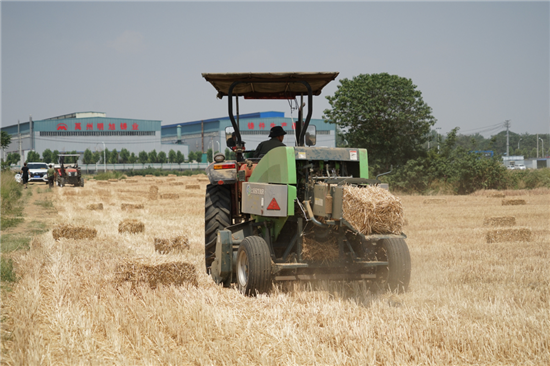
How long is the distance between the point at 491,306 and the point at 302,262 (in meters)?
2.03

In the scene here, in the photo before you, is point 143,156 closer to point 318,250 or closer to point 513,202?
point 513,202

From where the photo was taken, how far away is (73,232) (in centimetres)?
1165

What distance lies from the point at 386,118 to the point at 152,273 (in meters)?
24.4

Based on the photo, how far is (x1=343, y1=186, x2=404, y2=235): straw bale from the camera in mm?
5621

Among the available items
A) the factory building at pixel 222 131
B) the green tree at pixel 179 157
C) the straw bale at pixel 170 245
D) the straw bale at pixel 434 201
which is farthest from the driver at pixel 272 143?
the green tree at pixel 179 157

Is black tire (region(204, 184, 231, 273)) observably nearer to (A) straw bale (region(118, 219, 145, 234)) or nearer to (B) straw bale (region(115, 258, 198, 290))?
(B) straw bale (region(115, 258, 198, 290))

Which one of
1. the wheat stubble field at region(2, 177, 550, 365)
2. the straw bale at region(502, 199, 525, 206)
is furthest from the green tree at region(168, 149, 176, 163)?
the wheat stubble field at region(2, 177, 550, 365)

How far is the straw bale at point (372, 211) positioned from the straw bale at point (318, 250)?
889mm

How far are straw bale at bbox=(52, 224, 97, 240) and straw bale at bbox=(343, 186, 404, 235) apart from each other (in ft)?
24.9

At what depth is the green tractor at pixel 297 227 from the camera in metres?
6.25

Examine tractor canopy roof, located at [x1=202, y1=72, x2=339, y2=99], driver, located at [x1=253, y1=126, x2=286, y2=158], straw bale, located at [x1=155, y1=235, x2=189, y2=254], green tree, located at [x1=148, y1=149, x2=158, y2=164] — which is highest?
green tree, located at [x1=148, y1=149, x2=158, y2=164]

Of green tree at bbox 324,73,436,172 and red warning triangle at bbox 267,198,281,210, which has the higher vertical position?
green tree at bbox 324,73,436,172

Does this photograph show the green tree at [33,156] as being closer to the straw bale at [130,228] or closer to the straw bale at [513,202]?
the straw bale at [513,202]

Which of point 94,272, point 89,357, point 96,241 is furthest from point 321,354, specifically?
point 96,241
